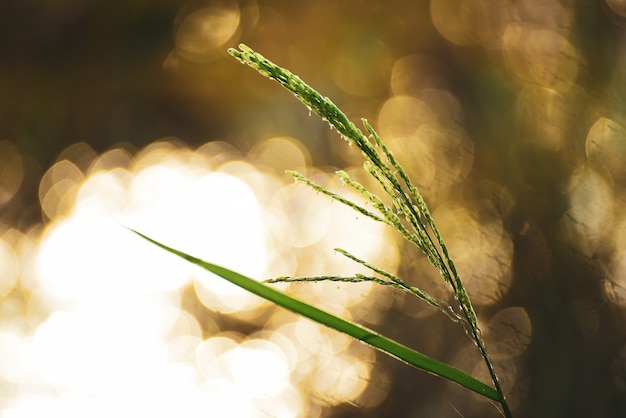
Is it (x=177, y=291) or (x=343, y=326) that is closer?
(x=343, y=326)

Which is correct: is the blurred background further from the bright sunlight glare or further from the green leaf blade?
the green leaf blade

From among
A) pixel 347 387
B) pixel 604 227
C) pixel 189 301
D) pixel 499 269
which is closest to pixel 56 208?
pixel 189 301

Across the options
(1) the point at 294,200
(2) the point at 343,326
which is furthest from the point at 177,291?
(2) the point at 343,326

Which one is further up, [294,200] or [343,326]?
[294,200]

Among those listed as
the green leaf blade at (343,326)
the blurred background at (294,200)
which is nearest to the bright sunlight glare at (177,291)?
the blurred background at (294,200)

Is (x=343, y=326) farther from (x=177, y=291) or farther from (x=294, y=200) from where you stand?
(x=177, y=291)

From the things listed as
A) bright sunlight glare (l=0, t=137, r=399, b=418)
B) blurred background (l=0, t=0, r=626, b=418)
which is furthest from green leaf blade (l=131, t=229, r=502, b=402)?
bright sunlight glare (l=0, t=137, r=399, b=418)

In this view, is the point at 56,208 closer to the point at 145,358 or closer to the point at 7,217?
the point at 7,217
